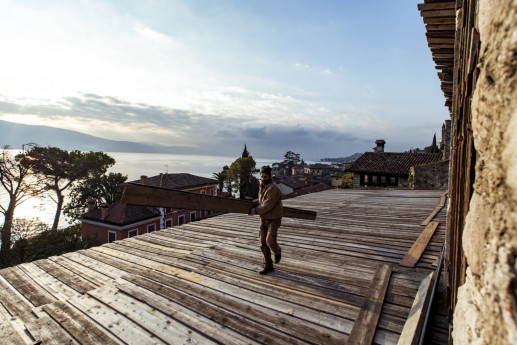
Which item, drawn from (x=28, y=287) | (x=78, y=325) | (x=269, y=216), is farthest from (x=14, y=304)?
(x=269, y=216)

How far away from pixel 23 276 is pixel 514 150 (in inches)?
251

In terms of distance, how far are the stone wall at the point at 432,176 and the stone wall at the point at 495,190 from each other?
1908cm

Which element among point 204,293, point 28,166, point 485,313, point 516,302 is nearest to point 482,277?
point 485,313

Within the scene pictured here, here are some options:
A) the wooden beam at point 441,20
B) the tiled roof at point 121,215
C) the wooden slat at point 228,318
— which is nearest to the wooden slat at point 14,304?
the wooden slat at point 228,318

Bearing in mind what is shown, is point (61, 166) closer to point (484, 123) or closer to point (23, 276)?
point (23, 276)

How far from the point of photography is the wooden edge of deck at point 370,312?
230 centimetres

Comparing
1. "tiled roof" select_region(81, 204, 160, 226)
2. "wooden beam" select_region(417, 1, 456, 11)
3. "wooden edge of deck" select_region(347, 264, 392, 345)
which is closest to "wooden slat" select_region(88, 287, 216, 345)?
"wooden edge of deck" select_region(347, 264, 392, 345)

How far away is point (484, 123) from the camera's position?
2.73ft

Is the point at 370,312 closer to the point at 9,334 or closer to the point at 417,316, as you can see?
the point at 417,316

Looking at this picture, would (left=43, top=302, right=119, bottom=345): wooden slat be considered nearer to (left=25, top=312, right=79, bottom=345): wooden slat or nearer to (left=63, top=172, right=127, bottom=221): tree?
(left=25, top=312, right=79, bottom=345): wooden slat

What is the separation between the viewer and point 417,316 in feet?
7.87

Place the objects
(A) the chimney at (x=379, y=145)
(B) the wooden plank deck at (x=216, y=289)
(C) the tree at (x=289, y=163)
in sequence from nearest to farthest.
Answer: (B) the wooden plank deck at (x=216, y=289) < (A) the chimney at (x=379, y=145) < (C) the tree at (x=289, y=163)

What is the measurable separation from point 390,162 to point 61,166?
113 feet

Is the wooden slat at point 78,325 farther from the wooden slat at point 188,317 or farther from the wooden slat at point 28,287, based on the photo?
the wooden slat at point 28,287
